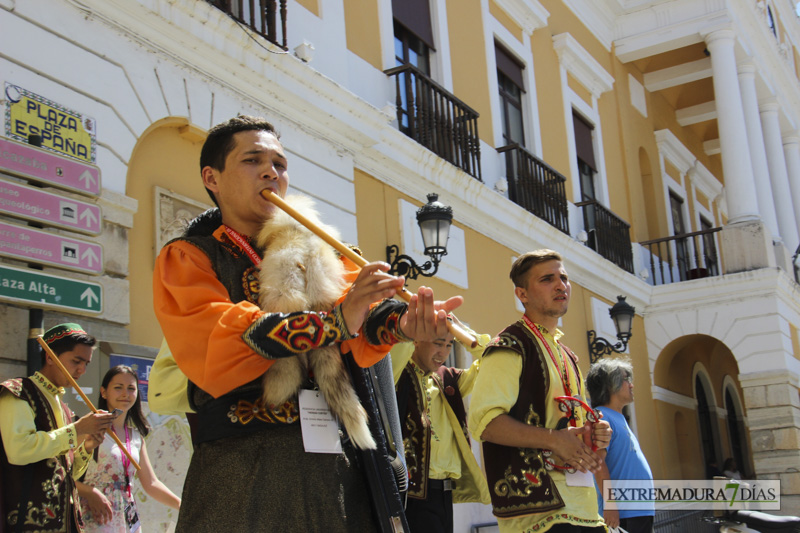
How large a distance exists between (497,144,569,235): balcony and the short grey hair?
643 cm

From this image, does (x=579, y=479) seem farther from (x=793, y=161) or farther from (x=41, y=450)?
(x=793, y=161)

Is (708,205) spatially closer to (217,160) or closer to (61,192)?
(61,192)

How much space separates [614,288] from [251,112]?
9.61m

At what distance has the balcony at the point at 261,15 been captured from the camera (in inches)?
301

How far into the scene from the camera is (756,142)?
18594mm

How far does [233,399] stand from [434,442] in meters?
2.79

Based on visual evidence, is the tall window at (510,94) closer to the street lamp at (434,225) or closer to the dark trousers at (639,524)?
the street lamp at (434,225)

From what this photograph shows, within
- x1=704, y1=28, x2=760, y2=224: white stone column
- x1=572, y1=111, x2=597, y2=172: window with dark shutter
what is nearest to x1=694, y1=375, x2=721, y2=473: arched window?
x1=704, y1=28, x2=760, y2=224: white stone column

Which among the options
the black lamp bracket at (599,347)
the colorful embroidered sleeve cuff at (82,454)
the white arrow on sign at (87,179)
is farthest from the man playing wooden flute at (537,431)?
the black lamp bracket at (599,347)

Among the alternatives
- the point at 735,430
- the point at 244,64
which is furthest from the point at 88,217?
the point at 735,430

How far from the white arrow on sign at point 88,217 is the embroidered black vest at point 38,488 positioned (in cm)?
152

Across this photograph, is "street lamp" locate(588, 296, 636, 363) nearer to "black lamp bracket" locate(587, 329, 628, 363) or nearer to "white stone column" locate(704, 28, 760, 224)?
"black lamp bracket" locate(587, 329, 628, 363)

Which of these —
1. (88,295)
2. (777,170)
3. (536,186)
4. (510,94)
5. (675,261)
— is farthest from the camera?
(777,170)

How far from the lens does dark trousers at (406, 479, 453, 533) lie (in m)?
4.86
